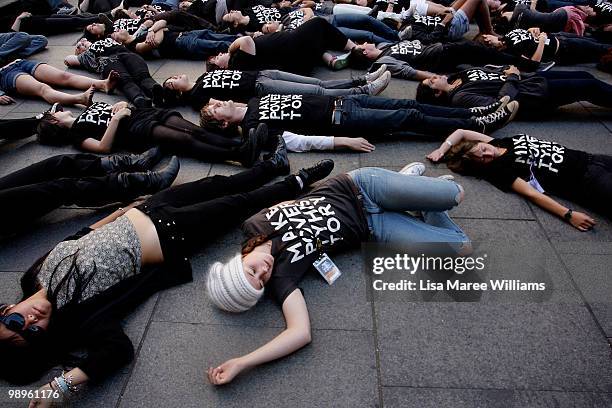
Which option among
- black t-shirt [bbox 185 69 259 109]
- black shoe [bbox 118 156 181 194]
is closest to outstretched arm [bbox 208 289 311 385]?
black shoe [bbox 118 156 181 194]

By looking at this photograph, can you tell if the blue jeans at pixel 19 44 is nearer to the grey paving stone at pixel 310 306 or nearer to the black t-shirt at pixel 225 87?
the black t-shirt at pixel 225 87

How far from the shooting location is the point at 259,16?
664 cm

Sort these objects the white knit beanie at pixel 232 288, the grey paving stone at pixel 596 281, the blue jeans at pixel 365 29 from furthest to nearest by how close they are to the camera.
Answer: the blue jeans at pixel 365 29 → the grey paving stone at pixel 596 281 → the white knit beanie at pixel 232 288

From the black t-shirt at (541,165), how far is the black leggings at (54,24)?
7221 mm

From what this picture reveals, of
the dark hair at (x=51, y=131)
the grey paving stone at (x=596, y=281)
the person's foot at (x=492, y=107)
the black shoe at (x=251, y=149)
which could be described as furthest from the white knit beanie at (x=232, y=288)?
the person's foot at (x=492, y=107)

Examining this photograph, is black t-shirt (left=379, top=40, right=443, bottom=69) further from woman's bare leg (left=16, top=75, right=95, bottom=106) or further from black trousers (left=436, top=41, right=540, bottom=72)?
woman's bare leg (left=16, top=75, right=95, bottom=106)

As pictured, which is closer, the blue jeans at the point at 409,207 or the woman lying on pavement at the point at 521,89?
the blue jeans at the point at 409,207

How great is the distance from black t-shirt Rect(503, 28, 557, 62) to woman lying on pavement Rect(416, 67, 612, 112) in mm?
930

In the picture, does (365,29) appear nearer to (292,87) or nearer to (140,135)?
(292,87)

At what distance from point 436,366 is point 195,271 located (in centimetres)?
171

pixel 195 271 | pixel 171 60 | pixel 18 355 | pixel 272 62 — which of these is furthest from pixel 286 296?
pixel 171 60

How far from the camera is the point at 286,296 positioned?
274 centimetres

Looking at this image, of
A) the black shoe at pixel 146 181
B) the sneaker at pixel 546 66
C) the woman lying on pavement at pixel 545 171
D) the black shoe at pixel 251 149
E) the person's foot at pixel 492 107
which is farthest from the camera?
the sneaker at pixel 546 66

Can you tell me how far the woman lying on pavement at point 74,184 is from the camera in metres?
3.32
